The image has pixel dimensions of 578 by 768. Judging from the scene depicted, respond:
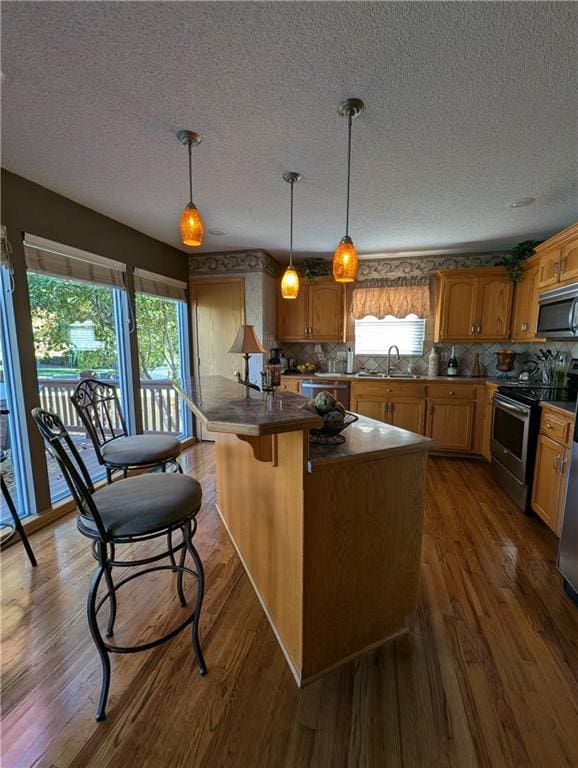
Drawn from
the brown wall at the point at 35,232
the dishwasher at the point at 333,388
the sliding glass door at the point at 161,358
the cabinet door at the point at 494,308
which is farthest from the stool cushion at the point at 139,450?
the cabinet door at the point at 494,308

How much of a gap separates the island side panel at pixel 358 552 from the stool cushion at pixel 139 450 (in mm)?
1121

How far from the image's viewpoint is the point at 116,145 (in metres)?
1.87

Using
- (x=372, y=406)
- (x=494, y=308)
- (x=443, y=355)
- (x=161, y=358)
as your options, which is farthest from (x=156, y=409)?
(x=494, y=308)

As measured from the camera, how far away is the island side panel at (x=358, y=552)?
4.17 ft

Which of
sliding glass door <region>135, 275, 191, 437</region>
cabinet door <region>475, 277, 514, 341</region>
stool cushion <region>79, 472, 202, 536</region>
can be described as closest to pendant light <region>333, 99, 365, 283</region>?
stool cushion <region>79, 472, 202, 536</region>

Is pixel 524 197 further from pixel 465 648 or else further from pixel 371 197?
pixel 465 648

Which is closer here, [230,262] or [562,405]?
[562,405]

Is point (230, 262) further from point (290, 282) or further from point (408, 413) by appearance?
point (408, 413)

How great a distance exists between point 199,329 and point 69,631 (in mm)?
3345

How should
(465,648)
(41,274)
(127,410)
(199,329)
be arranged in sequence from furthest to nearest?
(199,329)
(127,410)
(41,274)
(465,648)

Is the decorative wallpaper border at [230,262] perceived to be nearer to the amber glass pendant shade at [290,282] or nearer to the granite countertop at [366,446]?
the amber glass pendant shade at [290,282]

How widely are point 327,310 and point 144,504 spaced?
371cm

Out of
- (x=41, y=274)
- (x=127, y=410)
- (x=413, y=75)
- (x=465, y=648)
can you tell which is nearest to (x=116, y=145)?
(x=41, y=274)

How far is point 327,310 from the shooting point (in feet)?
14.9
